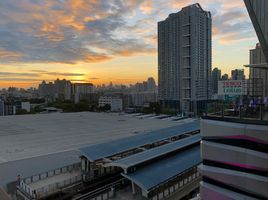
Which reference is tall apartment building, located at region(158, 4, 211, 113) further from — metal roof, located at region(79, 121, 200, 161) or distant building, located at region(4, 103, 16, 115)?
distant building, located at region(4, 103, 16, 115)

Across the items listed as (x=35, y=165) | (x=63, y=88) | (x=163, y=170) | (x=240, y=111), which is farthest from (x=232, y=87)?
(x=63, y=88)

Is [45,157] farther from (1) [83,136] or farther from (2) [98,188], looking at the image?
(1) [83,136]

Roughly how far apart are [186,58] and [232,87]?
44.6 m

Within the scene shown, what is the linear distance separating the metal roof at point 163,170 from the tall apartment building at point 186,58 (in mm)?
39350

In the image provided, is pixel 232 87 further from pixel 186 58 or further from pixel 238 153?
pixel 186 58

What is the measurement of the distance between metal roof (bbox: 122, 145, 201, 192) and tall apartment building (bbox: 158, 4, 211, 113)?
39350 millimetres

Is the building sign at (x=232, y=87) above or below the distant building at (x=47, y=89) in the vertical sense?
below

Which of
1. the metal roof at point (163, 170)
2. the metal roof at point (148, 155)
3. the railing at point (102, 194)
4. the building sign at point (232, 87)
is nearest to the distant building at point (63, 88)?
the metal roof at point (148, 155)

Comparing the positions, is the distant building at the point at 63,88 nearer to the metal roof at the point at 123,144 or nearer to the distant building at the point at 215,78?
the distant building at the point at 215,78

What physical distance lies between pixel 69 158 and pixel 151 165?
523cm

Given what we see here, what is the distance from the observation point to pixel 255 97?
9.41m

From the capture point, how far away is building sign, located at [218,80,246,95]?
8852 mm

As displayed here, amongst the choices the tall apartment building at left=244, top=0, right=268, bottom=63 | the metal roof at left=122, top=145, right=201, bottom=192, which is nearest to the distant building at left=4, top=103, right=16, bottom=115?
the metal roof at left=122, top=145, right=201, bottom=192

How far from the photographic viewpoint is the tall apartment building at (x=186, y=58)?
5122 cm
